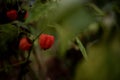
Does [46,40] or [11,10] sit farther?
[11,10]

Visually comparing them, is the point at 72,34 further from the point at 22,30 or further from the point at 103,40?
the point at 22,30

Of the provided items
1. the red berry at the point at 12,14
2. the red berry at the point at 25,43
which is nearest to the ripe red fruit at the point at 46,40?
the red berry at the point at 25,43

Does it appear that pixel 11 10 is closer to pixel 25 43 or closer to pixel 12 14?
pixel 12 14

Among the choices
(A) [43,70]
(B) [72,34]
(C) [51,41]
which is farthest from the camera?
(A) [43,70]

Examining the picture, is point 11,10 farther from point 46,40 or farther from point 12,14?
point 46,40

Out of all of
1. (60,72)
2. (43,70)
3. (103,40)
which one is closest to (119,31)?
(103,40)

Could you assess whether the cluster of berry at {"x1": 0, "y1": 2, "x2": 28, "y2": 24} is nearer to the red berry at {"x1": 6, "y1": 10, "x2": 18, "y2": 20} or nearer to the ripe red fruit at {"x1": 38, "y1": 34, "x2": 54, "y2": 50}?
the red berry at {"x1": 6, "y1": 10, "x2": 18, "y2": 20}

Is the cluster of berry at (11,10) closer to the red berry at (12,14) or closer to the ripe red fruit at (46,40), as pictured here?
the red berry at (12,14)

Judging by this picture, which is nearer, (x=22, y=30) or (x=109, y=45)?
(x=109, y=45)

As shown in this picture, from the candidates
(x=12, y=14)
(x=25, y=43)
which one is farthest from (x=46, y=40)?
(x=12, y=14)

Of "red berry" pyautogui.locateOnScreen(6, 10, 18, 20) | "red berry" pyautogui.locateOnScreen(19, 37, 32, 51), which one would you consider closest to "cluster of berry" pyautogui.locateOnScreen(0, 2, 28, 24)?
"red berry" pyautogui.locateOnScreen(6, 10, 18, 20)

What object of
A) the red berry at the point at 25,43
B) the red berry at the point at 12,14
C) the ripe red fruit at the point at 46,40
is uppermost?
the red berry at the point at 12,14
